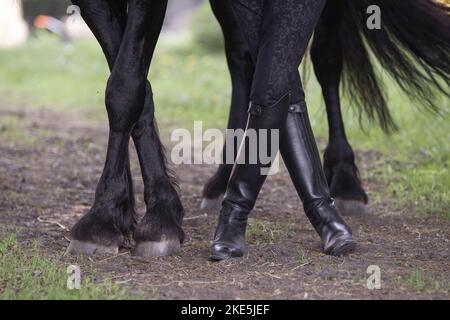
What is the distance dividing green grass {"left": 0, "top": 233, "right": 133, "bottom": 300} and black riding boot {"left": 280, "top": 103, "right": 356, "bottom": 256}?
98cm

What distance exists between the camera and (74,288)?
3.12 metres

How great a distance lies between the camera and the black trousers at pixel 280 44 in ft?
11.5

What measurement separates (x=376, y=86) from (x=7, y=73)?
10698 mm

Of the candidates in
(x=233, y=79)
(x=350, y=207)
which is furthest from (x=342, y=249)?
(x=233, y=79)

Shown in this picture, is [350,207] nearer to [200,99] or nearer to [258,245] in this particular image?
[258,245]

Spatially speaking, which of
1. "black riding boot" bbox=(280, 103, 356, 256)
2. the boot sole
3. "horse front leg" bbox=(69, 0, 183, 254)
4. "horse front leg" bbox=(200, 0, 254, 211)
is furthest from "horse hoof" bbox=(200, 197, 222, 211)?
the boot sole

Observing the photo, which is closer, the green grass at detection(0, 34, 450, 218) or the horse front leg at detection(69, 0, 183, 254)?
the horse front leg at detection(69, 0, 183, 254)

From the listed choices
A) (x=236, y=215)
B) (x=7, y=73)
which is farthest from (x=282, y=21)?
(x=7, y=73)

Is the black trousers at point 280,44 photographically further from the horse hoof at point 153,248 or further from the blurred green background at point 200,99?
the blurred green background at point 200,99

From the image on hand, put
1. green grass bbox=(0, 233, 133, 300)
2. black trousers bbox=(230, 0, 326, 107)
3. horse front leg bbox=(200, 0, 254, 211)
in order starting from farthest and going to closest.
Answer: horse front leg bbox=(200, 0, 254, 211)
black trousers bbox=(230, 0, 326, 107)
green grass bbox=(0, 233, 133, 300)

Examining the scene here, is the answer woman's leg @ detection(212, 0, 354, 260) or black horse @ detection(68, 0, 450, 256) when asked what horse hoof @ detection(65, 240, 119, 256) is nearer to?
black horse @ detection(68, 0, 450, 256)

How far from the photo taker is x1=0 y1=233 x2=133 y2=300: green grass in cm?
304
